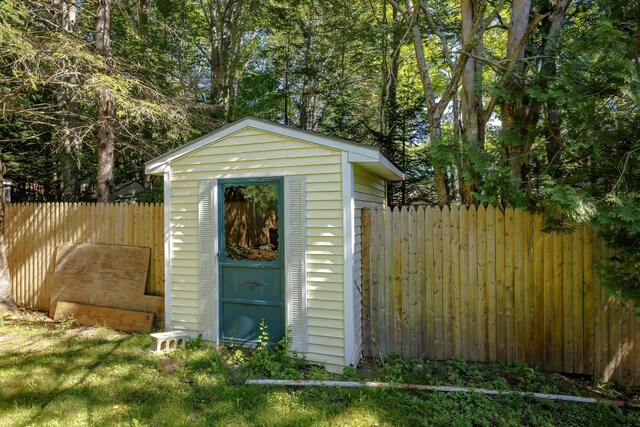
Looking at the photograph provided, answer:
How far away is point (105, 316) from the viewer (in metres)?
5.46

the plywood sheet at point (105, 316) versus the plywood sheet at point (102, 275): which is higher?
the plywood sheet at point (102, 275)

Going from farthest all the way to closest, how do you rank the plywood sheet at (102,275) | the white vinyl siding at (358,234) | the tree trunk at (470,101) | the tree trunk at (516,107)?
the plywood sheet at (102,275), the tree trunk at (470,101), the white vinyl siding at (358,234), the tree trunk at (516,107)

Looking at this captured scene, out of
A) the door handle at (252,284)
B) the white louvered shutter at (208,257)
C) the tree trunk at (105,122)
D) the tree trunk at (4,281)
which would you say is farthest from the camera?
the tree trunk at (105,122)

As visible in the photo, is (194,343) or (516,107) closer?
(516,107)

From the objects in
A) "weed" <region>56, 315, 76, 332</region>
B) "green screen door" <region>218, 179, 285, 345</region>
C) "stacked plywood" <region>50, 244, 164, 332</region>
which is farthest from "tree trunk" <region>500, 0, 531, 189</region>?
"weed" <region>56, 315, 76, 332</region>

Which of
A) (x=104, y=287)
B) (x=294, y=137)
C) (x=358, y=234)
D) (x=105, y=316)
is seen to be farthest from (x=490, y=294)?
(x=104, y=287)

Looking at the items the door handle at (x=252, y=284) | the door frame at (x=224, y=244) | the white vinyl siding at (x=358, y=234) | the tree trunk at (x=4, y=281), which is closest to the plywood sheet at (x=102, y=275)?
the tree trunk at (x=4, y=281)

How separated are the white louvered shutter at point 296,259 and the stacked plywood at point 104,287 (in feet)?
7.51

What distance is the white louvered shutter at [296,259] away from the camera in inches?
168

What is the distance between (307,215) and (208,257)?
1.44 m

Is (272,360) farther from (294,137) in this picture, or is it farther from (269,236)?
(294,137)

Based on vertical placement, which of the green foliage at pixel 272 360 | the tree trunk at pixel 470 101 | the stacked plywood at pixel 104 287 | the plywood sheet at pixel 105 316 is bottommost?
the green foliage at pixel 272 360

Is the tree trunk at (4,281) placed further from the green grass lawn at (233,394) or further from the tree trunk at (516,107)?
the tree trunk at (516,107)

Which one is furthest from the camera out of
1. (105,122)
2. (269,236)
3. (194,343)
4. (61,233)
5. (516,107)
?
(105,122)
